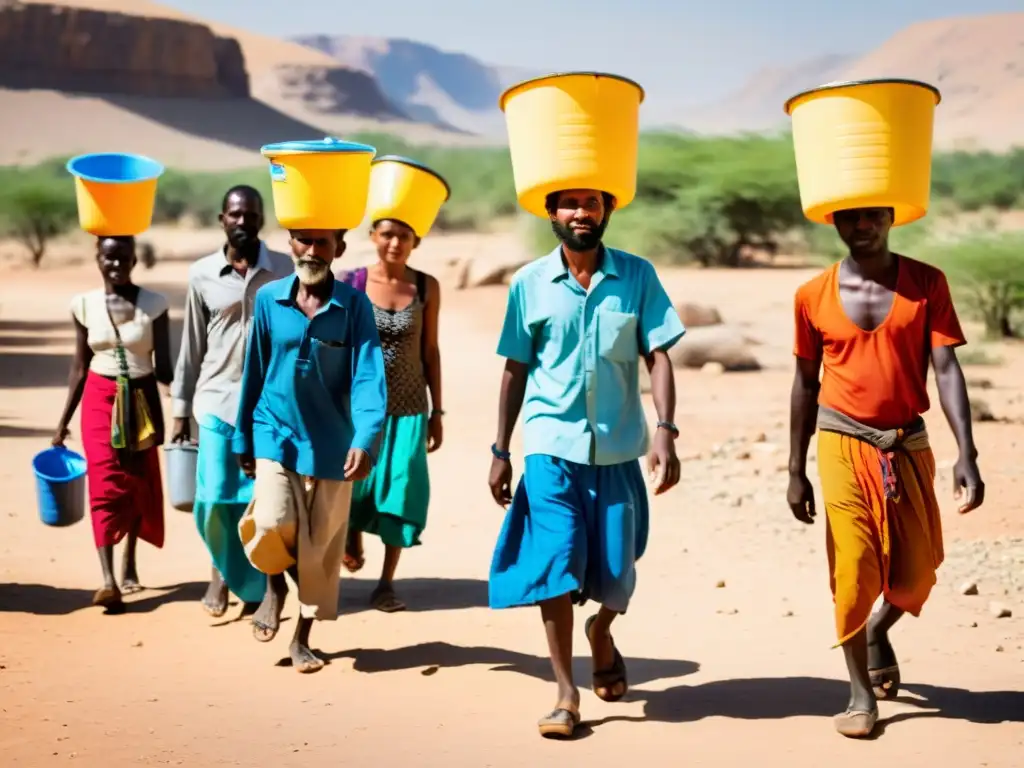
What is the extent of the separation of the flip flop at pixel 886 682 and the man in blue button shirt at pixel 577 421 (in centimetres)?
96

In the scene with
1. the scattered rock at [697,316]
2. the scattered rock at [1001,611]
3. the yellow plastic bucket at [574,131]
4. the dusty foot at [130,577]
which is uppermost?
the yellow plastic bucket at [574,131]

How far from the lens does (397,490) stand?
23.5 feet

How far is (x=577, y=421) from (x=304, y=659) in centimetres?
156

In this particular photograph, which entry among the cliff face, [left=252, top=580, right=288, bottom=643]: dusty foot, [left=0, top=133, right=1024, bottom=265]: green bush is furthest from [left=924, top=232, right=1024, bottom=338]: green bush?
the cliff face

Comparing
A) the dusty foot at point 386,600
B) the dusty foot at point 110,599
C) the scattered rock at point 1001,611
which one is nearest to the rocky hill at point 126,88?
the dusty foot at point 110,599

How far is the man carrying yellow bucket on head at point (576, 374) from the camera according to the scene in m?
5.31

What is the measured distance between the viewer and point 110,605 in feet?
23.3

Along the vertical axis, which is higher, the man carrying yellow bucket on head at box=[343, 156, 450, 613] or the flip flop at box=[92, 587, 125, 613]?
the man carrying yellow bucket on head at box=[343, 156, 450, 613]

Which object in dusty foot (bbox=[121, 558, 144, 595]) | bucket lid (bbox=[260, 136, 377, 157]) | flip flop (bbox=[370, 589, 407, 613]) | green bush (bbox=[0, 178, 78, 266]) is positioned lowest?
green bush (bbox=[0, 178, 78, 266])

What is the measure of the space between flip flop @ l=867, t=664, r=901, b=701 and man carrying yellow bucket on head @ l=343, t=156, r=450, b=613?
93.2 inches

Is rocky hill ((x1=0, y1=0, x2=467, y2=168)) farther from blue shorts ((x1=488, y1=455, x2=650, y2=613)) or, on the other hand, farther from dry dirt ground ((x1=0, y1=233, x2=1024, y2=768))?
blue shorts ((x1=488, y1=455, x2=650, y2=613))

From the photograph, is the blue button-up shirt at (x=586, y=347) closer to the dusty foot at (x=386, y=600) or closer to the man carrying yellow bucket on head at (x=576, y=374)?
the man carrying yellow bucket on head at (x=576, y=374)

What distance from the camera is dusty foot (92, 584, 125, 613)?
23.2ft

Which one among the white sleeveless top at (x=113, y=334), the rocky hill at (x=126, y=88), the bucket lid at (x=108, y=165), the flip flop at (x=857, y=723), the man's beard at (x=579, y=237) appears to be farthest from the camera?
the rocky hill at (x=126, y=88)
